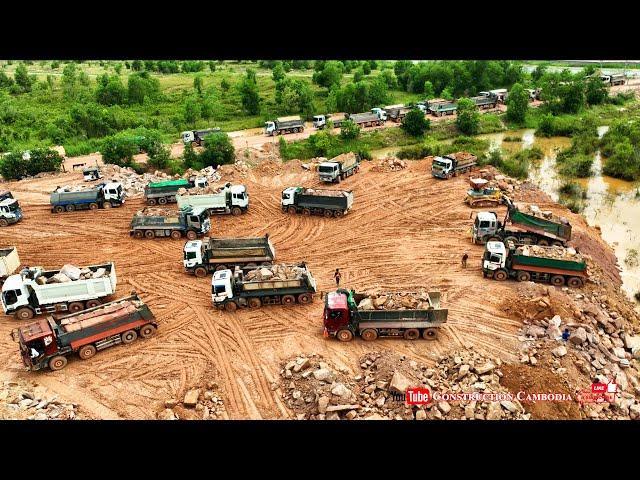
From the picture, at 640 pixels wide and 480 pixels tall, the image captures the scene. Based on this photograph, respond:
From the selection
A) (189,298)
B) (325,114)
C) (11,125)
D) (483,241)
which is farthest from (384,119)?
(11,125)

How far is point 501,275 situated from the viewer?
65.7 ft

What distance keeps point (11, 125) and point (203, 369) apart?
146 feet

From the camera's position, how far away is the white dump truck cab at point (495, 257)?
19.7 metres

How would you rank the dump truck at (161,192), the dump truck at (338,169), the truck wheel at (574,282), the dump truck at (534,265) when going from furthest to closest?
the dump truck at (338,169) < the dump truck at (161,192) < the truck wheel at (574,282) < the dump truck at (534,265)

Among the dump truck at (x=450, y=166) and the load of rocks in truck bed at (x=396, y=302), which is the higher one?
the dump truck at (x=450, y=166)

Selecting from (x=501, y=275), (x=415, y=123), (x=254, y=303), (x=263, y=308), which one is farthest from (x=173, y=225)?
(x=415, y=123)

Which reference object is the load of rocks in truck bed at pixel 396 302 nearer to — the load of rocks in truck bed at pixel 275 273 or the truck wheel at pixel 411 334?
the truck wheel at pixel 411 334

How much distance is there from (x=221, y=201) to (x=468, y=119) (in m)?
28.5

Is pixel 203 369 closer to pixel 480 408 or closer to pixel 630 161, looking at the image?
pixel 480 408

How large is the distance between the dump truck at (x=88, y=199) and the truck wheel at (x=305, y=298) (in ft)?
51.6

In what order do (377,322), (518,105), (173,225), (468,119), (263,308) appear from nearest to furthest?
(377,322), (263,308), (173,225), (468,119), (518,105)

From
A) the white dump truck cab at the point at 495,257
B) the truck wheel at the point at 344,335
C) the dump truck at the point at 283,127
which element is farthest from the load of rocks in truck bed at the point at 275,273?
the dump truck at the point at 283,127

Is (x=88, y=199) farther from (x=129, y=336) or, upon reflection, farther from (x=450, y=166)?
(x=450, y=166)

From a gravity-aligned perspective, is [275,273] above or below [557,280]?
above
